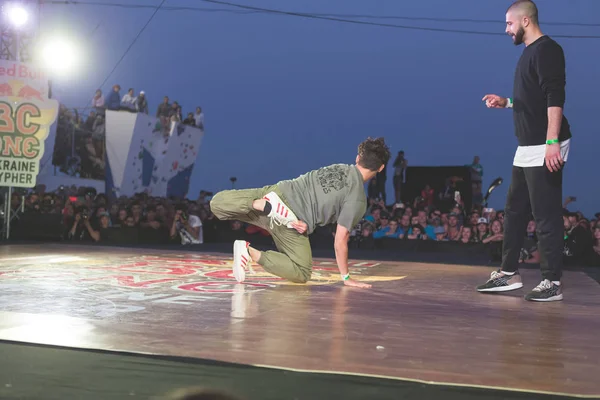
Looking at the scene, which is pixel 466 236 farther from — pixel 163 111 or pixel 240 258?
pixel 163 111

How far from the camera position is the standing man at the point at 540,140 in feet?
10.4

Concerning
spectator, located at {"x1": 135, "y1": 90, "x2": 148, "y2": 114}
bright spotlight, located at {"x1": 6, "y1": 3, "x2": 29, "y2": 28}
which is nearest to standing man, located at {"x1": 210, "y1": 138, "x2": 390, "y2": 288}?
bright spotlight, located at {"x1": 6, "y1": 3, "x2": 29, "y2": 28}

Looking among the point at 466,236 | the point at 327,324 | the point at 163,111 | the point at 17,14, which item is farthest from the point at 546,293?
the point at 163,111

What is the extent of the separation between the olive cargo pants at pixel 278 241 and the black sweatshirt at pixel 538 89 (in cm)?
143

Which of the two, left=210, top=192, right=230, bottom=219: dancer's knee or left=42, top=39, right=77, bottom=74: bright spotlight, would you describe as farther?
left=42, top=39, right=77, bottom=74: bright spotlight

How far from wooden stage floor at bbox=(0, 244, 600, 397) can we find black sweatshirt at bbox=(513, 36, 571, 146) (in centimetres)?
94

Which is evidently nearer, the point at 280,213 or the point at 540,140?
the point at 540,140

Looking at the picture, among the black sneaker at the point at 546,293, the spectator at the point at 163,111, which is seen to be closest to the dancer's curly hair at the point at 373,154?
the black sneaker at the point at 546,293

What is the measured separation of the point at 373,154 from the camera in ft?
11.9

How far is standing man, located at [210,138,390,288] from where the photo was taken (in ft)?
11.8

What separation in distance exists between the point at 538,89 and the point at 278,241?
175 centimetres

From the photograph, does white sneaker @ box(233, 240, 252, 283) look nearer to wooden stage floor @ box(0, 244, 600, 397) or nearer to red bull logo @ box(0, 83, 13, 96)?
wooden stage floor @ box(0, 244, 600, 397)

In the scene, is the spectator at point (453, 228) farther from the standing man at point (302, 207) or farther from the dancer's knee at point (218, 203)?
the dancer's knee at point (218, 203)

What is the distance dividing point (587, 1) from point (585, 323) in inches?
1703
